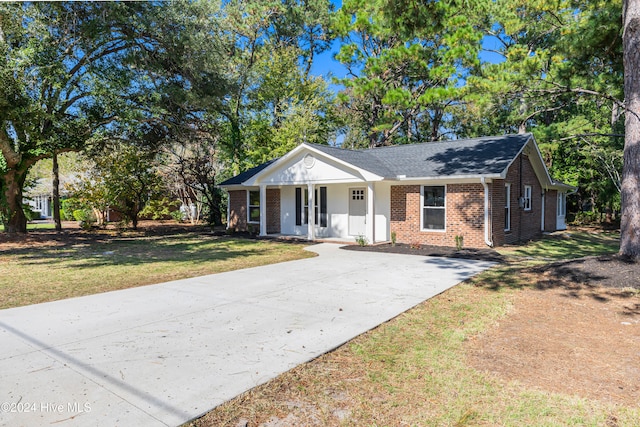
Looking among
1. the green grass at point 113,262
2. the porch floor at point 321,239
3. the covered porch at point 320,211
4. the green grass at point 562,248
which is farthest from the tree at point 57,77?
the green grass at point 562,248

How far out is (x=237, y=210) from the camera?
68.2 feet

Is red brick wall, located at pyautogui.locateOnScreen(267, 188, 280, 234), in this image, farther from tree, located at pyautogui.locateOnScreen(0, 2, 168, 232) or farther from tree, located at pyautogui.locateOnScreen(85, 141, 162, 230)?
tree, located at pyautogui.locateOnScreen(0, 2, 168, 232)

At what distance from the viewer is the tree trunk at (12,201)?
15.6m

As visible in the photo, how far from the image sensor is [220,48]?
620 inches

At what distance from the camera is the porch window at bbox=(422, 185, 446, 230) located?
1404 centimetres

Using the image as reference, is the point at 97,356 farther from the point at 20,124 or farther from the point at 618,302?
the point at 20,124

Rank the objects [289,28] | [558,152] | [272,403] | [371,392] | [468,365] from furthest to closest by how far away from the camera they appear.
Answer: [289,28]
[558,152]
[468,365]
[371,392]
[272,403]

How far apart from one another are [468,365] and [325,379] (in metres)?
1.52

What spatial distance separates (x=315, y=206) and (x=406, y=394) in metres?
14.3

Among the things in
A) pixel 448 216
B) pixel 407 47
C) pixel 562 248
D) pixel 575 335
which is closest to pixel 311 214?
pixel 448 216

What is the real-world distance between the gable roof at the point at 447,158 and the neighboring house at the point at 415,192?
4 centimetres

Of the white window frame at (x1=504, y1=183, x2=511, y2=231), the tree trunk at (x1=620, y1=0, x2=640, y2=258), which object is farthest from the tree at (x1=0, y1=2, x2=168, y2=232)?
the white window frame at (x1=504, y1=183, x2=511, y2=231)

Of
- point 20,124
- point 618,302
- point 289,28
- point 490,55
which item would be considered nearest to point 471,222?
point 618,302

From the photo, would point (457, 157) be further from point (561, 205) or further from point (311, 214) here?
point (561, 205)
